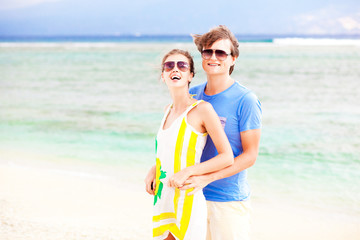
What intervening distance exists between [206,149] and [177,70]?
536 millimetres

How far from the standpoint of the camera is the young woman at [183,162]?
7.09 feet

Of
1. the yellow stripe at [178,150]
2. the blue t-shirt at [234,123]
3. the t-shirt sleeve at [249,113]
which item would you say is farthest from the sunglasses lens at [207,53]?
the yellow stripe at [178,150]

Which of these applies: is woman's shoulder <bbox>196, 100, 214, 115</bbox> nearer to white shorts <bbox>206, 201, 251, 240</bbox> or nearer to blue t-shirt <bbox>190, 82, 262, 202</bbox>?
blue t-shirt <bbox>190, 82, 262, 202</bbox>

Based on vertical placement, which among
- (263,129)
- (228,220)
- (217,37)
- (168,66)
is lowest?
(263,129)

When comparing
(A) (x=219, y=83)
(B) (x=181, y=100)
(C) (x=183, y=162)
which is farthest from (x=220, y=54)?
(C) (x=183, y=162)

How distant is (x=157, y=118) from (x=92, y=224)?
5.75m

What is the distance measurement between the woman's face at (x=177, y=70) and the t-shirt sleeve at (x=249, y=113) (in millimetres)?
380

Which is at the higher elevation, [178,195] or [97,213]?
[178,195]

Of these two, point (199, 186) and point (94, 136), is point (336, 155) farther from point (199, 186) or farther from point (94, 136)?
point (199, 186)

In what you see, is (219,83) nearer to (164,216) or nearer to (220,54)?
(220,54)

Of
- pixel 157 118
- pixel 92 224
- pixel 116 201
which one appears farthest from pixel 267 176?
pixel 157 118

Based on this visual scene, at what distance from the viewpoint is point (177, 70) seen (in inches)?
91.2

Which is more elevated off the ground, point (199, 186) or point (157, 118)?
Answer: point (199, 186)

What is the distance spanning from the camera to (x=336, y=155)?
6953mm
